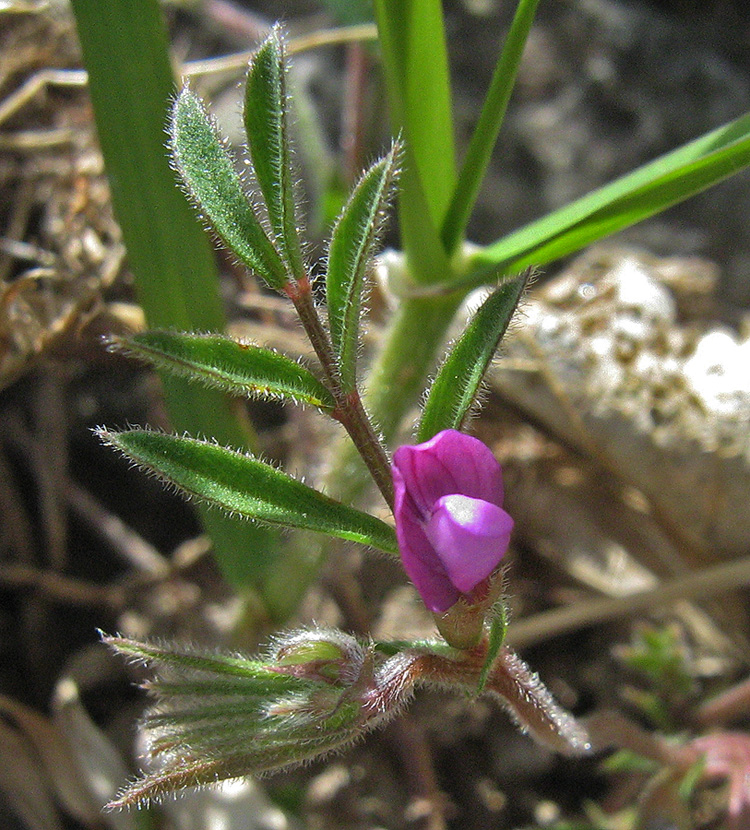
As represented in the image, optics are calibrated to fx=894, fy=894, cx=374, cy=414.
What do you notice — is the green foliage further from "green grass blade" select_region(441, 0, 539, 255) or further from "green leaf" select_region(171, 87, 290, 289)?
"green grass blade" select_region(441, 0, 539, 255)

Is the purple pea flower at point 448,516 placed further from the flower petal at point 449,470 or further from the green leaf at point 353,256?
the green leaf at point 353,256

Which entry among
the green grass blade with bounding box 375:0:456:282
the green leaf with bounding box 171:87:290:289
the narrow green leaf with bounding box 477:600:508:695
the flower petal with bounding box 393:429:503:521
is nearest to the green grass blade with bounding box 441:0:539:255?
the green grass blade with bounding box 375:0:456:282

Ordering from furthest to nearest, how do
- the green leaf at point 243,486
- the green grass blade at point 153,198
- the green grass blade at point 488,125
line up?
the green grass blade at point 153,198, the green grass blade at point 488,125, the green leaf at point 243,486

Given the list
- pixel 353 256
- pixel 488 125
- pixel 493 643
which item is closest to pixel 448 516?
pixel 493 643

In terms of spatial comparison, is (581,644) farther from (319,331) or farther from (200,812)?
(319,331)

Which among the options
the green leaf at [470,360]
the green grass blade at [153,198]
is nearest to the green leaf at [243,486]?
the green leaf at [470,360]

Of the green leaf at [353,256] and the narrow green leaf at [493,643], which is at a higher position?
the green leaf at [353,256]
